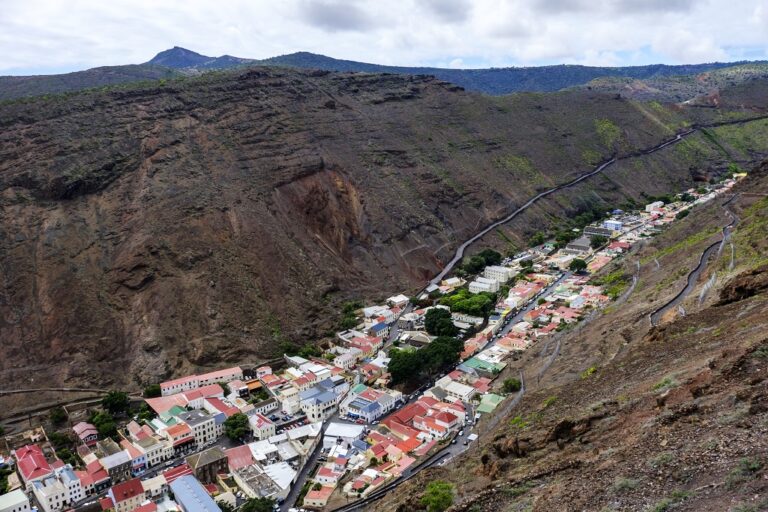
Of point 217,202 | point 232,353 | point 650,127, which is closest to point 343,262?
point 217,202

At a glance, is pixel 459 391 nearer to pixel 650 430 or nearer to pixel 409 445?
pixel 409 445

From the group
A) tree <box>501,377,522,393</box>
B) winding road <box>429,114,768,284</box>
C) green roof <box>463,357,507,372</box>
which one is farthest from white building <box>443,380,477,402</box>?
winding road <box>429,114,768,284</box>

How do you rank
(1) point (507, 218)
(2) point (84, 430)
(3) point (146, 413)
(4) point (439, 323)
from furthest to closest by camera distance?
(1) point (507, 218)
(4) point (439, 323)
(3) point (146, 413)
(2) point (84, 430)

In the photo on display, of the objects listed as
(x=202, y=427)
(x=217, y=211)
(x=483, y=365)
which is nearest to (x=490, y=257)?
(x=483, y=365)

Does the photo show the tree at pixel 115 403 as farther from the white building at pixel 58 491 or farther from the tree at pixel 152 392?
the white building at pixel 58 491

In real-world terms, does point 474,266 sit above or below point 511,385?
above

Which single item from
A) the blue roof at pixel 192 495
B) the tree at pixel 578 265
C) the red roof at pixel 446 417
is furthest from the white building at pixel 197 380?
the tree at pixel 578 265

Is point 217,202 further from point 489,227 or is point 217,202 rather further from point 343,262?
point 489,227

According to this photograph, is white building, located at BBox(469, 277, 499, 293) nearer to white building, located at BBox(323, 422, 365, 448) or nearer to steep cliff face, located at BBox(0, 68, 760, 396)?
steep cliff face, located at BBox(0, 68, 760, 396)
